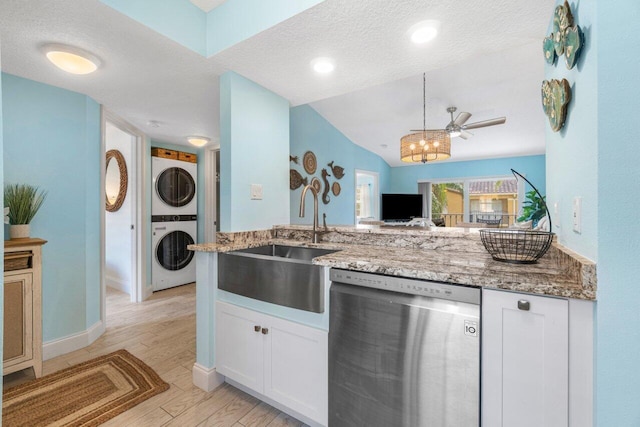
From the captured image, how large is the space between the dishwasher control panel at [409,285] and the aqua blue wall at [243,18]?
1321mm

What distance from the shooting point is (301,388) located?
4.58ft

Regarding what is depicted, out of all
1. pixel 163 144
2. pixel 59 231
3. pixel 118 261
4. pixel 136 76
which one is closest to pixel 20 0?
pixel 136 76

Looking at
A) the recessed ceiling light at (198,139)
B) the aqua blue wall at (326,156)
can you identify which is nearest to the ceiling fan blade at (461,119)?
the aqua blue wall at (326,156)

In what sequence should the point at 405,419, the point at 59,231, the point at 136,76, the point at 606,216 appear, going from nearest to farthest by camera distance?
the point at 606,216
the point at 405,419
the point at 136,76
the point at 59,231

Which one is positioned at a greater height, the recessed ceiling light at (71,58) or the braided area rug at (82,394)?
the recessed ceiling light at (71,58)

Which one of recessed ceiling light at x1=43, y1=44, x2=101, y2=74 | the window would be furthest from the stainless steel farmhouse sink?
Answer: the window

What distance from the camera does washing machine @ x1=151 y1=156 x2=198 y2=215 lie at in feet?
12.2

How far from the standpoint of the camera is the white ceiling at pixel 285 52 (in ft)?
4.49

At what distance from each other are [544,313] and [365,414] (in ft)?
2.65

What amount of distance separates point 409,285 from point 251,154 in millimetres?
1508

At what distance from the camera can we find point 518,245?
47.0 inches

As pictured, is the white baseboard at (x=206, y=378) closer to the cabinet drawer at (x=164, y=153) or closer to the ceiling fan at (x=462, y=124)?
the cabinet drawer at (x=164, y=153)

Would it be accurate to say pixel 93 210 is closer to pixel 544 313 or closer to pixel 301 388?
pixel 301 388

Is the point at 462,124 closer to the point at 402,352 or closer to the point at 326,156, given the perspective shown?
the point at 326,156
